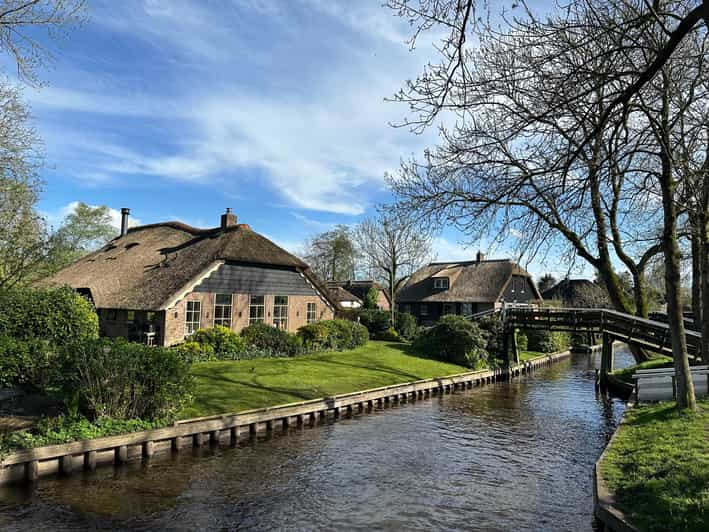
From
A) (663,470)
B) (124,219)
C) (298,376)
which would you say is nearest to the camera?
(663,470)

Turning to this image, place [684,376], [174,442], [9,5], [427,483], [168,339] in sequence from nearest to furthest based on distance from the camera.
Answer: [9,5]
[427,483]
[684,376]
[174,442]
[168,339]

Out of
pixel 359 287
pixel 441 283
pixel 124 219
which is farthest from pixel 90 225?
pixel 441 283

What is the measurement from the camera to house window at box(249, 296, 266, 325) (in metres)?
24.4

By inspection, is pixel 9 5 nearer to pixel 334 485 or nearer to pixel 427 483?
pixel 334 485

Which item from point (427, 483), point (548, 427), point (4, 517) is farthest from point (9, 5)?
point (548, 427)

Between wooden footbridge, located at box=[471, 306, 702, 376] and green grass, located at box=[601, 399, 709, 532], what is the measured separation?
567 cm

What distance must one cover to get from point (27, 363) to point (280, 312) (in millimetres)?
14686

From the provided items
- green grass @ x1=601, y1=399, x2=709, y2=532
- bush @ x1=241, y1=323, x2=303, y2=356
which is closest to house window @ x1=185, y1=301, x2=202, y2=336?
bush @ x1=241, y1=323, x2=303, y2=356

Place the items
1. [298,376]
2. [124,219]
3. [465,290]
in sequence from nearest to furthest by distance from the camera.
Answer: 1. [298,376]
2. [124,219]
3. [465,290]

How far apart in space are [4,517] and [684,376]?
13.7m

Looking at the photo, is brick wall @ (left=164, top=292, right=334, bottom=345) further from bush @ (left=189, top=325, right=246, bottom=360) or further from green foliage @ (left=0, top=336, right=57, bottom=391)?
green foliage @ (left=0, top=336, right=57, bottom=391)

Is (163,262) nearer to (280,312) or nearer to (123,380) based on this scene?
(280,312)

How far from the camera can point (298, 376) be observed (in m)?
18.4

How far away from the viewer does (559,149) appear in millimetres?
6898
